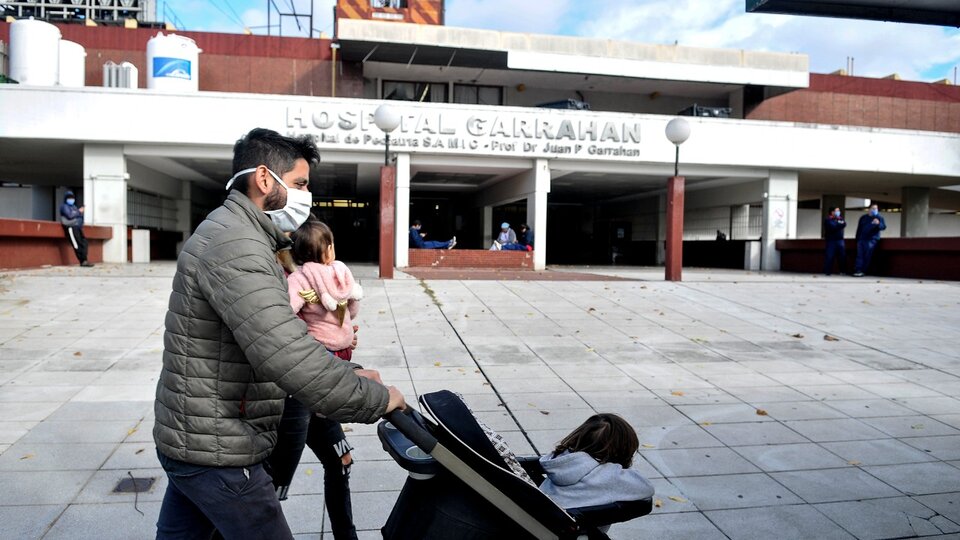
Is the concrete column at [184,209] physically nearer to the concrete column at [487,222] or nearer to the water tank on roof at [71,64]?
the water tank on roof at [71,64]

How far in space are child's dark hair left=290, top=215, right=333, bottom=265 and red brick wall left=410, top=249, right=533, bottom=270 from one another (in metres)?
14.9

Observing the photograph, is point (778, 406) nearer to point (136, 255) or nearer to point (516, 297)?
point (516, 297)

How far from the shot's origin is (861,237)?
59.6 ft

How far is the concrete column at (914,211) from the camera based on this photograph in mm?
27344

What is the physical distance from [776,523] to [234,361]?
308 cm

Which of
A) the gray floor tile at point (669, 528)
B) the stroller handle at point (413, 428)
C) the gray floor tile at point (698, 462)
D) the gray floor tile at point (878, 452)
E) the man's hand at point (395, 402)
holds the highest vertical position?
the man's hand at point (395, 402)

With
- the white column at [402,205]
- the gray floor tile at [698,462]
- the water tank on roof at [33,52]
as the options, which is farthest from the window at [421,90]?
the gray floor tile at [698,462]

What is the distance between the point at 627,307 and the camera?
11.0m

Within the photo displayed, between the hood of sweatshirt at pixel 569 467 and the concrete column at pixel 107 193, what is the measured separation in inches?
796

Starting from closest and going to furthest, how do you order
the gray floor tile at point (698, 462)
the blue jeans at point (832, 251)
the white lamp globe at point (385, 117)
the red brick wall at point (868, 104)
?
the gray floor tile at point (698, 462) < the white lamp globe at point (385, 117) < the blue jeans at point (832, 251) < the red brick wall at point (868, 104)

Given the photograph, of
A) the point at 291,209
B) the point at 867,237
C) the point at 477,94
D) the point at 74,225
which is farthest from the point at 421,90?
the point at 291,209

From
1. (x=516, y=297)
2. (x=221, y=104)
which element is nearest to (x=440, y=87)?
(x=221, y=104)

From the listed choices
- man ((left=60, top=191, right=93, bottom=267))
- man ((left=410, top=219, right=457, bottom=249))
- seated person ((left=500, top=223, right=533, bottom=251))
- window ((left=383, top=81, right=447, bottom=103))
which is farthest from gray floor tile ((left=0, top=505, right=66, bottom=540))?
window ((left=383, top=81, right=447, bottom=103))

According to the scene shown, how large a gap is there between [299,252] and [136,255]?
1959cm
